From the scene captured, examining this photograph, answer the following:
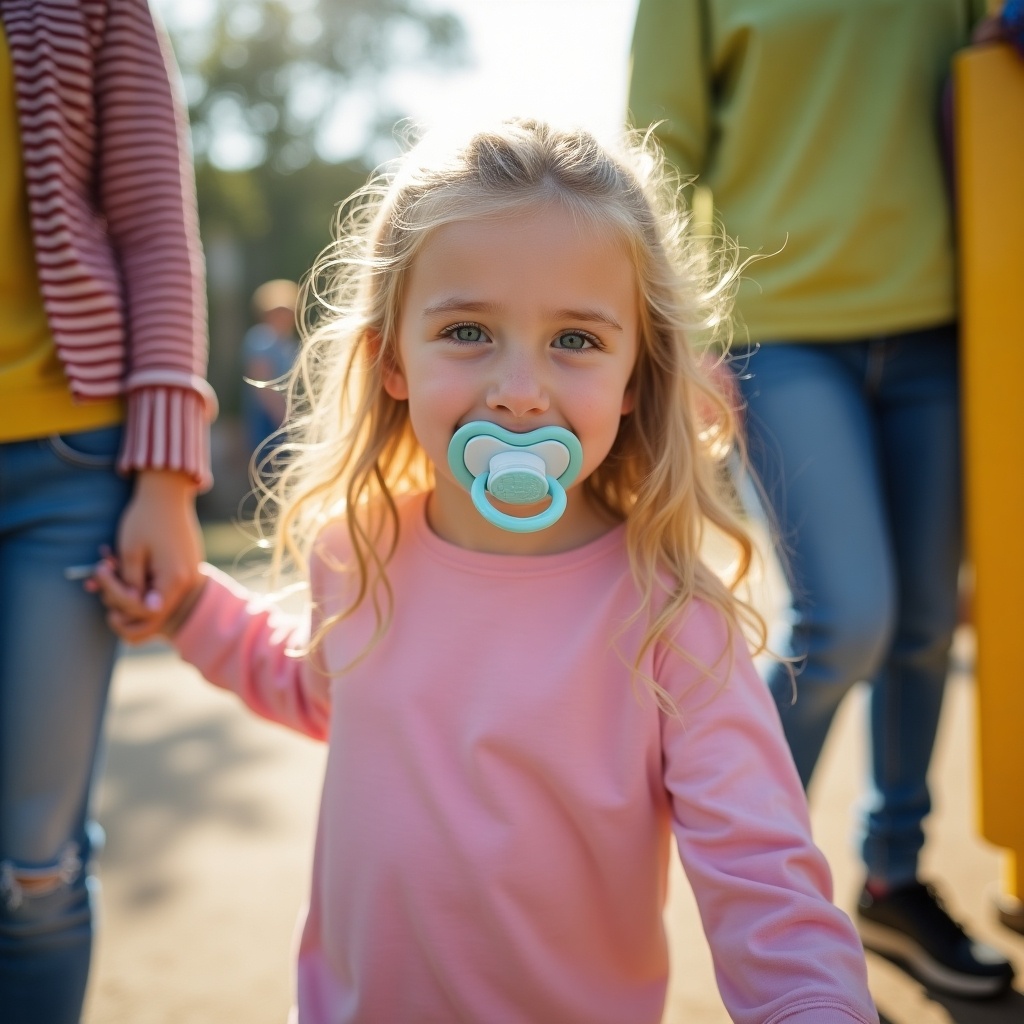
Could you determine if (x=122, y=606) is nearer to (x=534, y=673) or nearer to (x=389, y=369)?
(x=389, y=369)

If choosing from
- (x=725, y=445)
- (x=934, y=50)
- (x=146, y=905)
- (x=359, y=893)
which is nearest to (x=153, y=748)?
(x=146, y=905)

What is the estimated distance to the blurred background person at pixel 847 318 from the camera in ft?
6.09

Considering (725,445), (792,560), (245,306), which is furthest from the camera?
(245,306)

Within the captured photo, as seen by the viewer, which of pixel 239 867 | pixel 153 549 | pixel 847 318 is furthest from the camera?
pixel 239 867

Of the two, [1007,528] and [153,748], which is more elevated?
[1007,528]

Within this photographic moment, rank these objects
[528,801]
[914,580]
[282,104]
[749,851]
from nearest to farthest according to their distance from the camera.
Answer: [749,851]
[528,801]
[914,580]
[282,104]

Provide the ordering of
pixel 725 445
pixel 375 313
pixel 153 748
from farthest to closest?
pixel 153 748 < pixel 725 445 < pixel 375 313

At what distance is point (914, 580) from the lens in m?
2.09

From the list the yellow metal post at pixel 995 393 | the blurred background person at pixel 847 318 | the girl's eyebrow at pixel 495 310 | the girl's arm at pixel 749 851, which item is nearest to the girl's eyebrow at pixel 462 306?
the girl's eyebrow at pixel 495 310

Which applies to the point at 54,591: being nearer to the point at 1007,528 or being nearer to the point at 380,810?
the point at 380,810

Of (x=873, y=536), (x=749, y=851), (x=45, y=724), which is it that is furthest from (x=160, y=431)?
(x=873, y=536)

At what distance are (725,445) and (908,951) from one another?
1.09m

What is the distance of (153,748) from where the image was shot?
3.39 meters

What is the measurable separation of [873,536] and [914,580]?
0.29m
